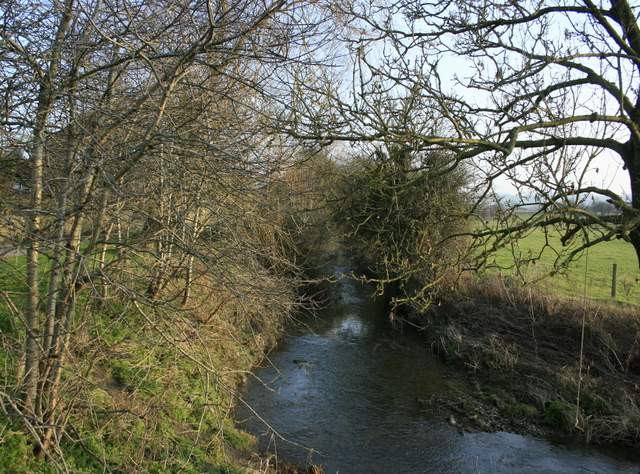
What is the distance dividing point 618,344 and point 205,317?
9.05m

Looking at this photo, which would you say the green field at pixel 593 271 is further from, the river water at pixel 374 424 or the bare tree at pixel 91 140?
the bare tree at pixel 91 140

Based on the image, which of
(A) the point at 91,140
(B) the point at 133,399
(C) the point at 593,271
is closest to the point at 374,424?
(B) the point at 133,399

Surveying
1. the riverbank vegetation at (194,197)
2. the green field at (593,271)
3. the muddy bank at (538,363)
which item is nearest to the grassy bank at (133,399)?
the riverbank vegetation at (194,197)

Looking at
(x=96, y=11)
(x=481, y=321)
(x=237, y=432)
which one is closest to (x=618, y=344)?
(x=481, y=321)

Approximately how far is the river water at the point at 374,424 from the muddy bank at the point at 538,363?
1.47ft

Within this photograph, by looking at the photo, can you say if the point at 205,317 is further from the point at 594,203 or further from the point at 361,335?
the point at 594,203

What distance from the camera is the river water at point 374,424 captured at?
24.3 ft

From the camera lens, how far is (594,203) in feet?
21.0

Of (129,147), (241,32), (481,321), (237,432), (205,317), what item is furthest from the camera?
(481,321)

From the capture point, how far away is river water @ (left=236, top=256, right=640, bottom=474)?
741 cm

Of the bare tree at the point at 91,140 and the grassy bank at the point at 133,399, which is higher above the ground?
the bare tree at the point at 91,140

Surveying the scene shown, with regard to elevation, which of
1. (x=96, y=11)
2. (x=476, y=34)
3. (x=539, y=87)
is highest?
(x=476, y=34)

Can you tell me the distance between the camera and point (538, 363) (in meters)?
10.8

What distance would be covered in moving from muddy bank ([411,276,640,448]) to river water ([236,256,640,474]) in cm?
45
